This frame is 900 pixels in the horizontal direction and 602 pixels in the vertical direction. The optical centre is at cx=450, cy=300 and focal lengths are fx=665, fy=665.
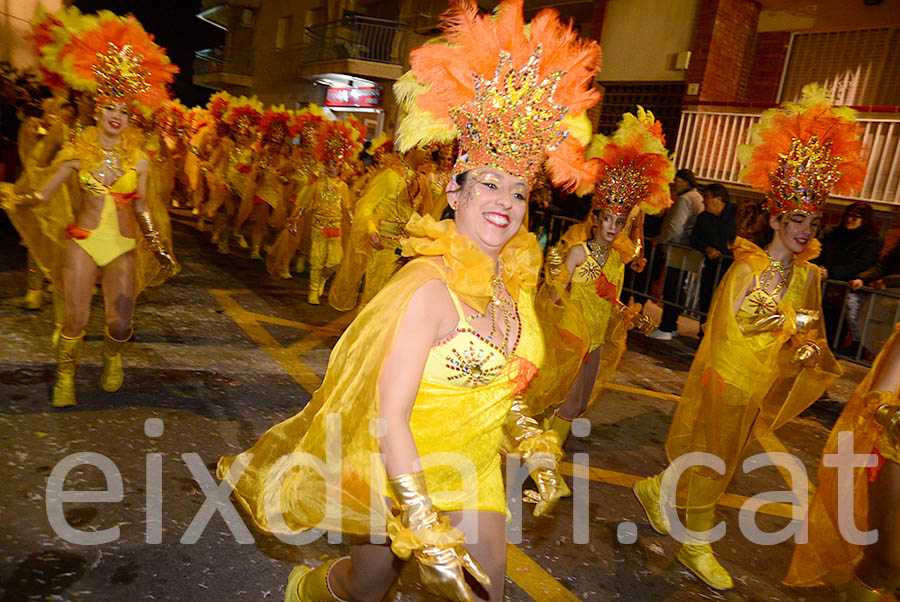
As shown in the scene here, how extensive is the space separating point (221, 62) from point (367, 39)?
13.8 metres

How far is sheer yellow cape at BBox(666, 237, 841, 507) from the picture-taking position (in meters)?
3.60

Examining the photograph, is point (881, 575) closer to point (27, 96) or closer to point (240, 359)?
point (240, 359)

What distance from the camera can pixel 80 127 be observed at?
4.73 metres

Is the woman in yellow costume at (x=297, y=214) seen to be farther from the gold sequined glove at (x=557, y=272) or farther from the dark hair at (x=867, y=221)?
the dark hair at (x=867, y=221)

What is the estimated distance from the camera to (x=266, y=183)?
450 inches

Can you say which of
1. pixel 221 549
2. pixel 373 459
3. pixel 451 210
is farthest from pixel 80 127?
pixel 373 459

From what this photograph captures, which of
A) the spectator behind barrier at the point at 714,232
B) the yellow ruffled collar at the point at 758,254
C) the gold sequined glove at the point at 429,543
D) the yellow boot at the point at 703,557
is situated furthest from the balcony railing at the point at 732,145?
the gold sequined glove at the point at 429,543

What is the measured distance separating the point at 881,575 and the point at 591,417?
2.90 metres

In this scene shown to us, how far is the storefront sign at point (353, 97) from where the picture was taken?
24.6m

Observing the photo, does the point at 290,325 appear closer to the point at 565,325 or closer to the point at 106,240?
the point at 106,240

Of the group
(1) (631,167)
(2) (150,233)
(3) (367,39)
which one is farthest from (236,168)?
(3) (367,39)

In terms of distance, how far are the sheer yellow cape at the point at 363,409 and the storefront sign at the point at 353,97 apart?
76.3ft

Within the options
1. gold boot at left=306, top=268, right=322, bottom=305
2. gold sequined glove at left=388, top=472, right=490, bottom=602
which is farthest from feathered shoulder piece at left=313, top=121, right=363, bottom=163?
gold sequined glove at left=388, top=472, right=490, bottom=602

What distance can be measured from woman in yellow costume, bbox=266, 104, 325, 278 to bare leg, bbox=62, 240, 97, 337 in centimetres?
523
